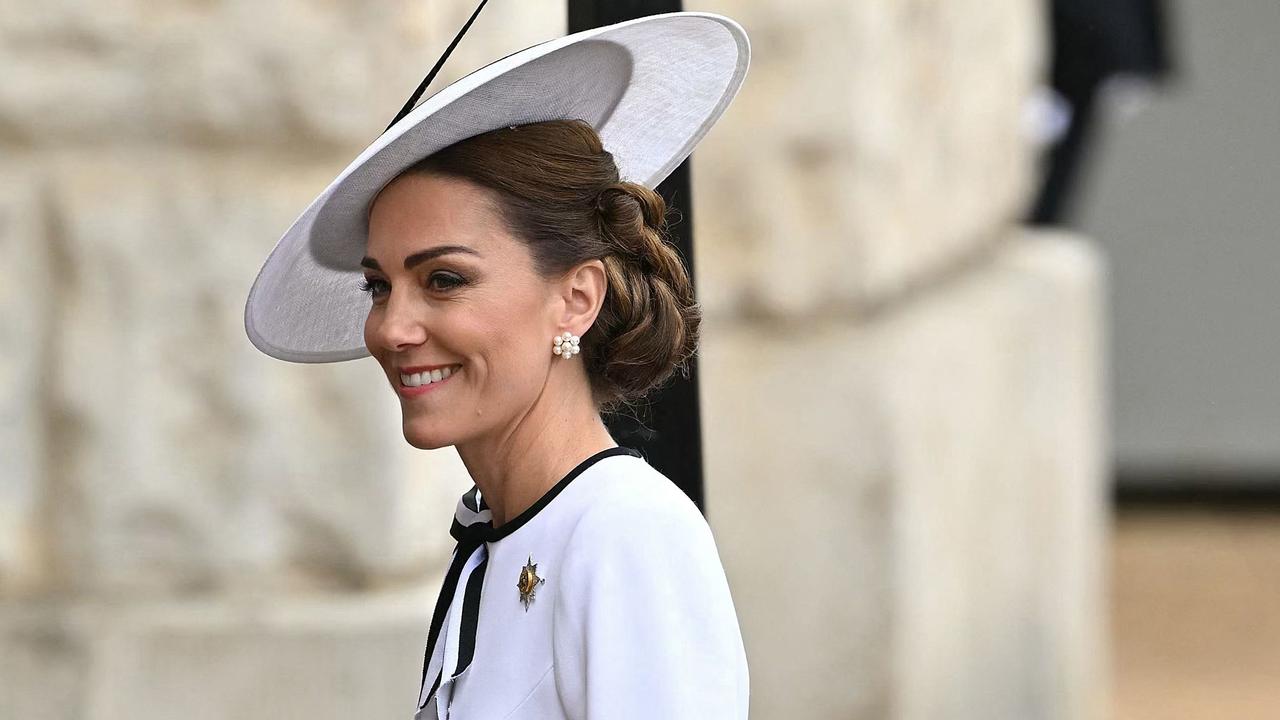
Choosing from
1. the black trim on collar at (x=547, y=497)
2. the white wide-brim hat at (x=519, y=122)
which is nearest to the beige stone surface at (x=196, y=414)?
the white wide-brim hat at (x=519, y=122)

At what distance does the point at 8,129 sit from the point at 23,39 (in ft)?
0.46

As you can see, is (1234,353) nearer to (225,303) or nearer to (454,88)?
(225,303)

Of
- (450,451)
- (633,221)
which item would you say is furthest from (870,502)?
(633,221)

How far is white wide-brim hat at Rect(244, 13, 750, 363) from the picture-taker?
139 cm

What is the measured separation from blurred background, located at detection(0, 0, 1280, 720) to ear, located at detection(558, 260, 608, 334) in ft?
0.89

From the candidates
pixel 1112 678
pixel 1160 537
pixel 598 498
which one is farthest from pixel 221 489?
pixel 1160 537

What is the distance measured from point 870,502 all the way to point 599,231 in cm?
226

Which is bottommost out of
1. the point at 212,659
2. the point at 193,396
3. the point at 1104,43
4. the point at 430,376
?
the point at 212,659

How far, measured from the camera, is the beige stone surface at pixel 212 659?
2.87 meters

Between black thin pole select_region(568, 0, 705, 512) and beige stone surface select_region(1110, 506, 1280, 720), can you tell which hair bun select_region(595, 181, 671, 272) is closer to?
black thin pole select_region(568, 0, 705, 512)

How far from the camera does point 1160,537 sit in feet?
27.7

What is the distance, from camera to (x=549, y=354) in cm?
146

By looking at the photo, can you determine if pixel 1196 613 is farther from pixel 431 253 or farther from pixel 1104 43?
pixel 431 253

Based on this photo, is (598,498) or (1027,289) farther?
(1027,289)
